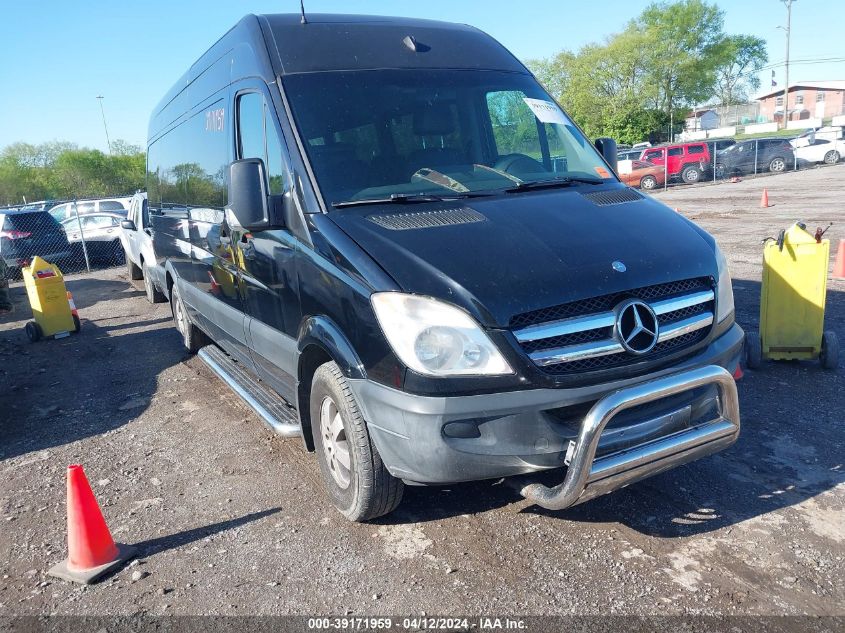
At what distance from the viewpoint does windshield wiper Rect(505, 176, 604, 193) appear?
13.1 ft

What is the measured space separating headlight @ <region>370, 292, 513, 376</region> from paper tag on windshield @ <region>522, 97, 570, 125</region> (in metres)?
2.11

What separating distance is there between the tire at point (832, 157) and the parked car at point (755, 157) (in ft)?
9.16

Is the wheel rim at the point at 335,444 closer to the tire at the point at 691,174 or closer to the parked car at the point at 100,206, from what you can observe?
the parked car at the point at 100,206

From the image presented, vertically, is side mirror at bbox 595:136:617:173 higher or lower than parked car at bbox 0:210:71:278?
higher

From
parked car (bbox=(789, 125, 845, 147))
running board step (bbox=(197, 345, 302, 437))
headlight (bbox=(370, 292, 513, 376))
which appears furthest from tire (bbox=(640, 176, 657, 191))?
headlight (bbox=(370, 292, 513, 376))

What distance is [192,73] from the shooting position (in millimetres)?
6270

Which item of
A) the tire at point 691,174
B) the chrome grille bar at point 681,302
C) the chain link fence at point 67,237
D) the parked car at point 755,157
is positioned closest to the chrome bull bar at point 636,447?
the chrome grille bar at point 681,302

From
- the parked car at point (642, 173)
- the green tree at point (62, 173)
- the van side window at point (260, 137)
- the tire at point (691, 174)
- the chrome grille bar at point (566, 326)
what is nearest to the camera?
the chrome grille bar at point (566, 326)

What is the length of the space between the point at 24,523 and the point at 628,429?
3502mm

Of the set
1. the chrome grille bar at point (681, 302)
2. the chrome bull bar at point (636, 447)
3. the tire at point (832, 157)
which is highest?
the chrome grille bar at point (681, 302)

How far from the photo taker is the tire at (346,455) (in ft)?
11.1

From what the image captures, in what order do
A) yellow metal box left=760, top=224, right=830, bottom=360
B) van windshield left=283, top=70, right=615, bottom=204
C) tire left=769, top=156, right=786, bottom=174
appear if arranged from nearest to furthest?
1. van windshield left=283, top=70, right=615, bottom=204
2. yellow metal box left=760, top=224, right=830, bottom=360
3. tire left=769, top=156, right=786, bottom=174

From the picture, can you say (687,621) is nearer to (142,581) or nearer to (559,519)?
(559,519)

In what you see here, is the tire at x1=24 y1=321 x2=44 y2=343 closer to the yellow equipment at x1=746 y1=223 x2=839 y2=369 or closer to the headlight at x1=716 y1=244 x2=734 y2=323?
the yellow equipment at x1=746 y1=223 x2=839 y2=369
